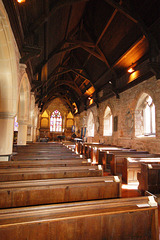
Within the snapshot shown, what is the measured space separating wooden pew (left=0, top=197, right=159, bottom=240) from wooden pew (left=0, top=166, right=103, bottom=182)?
4.36 ft

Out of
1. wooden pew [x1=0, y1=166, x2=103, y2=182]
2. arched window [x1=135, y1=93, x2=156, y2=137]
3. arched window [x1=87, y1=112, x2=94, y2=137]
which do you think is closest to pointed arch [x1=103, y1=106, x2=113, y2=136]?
arched window [x1=87, y1=112, x2=94, y2=137]

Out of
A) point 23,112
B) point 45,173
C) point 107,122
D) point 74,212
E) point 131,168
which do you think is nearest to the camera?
point 74,212

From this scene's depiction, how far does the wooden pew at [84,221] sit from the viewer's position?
3.91ft

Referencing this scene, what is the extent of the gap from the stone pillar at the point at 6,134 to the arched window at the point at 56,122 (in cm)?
2018

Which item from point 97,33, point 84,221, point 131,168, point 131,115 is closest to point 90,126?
point 131,115

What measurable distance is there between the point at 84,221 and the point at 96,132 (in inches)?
499

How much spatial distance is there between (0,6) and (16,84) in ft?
6.83

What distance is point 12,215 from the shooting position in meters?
1.19

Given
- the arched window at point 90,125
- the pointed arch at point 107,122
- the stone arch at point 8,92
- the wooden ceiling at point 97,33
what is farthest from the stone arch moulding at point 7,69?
the arched window at point 90,125

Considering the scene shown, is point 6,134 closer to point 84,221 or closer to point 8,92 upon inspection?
point 8,92

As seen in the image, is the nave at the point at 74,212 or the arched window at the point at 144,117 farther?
the arched window at the point at 144,117

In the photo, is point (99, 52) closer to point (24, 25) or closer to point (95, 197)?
point (24, 25)

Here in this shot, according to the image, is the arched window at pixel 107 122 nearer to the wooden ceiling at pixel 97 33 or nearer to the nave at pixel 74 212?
the wooden ceiling at pixel 97 33

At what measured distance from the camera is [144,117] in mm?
8305
